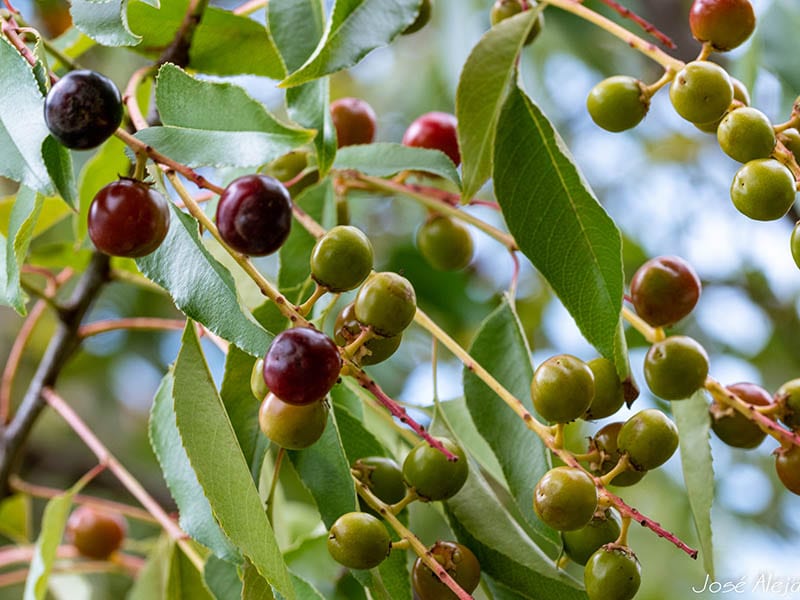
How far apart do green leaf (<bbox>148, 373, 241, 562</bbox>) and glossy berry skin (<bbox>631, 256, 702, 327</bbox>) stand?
39cm

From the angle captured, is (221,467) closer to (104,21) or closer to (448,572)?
(448,572)

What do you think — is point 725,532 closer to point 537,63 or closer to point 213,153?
point 537,63

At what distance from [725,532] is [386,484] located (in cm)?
212

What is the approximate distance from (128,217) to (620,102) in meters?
0.39

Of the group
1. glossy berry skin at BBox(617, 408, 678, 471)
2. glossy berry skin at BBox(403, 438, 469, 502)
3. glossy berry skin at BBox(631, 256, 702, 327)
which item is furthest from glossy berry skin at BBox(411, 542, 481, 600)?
glossy berry skin at BBox(631, 256, 702, 327)

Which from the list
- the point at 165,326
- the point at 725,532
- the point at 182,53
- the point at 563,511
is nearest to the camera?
the point at 563,511

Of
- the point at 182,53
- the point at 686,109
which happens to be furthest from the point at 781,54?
the point at 182,53

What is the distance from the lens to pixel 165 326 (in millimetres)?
1121

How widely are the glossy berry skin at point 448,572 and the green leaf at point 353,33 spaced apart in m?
0.36

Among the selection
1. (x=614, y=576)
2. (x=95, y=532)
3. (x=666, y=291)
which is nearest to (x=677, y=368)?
(x=666, y=291)

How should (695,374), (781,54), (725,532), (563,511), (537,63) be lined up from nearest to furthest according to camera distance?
1. (563,511)
2. (695,374)
3. (781,54)
4. (537,63)
5. (725,532)

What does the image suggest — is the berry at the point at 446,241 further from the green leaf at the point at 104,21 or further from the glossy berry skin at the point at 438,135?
the green leaf at the point at 104,21

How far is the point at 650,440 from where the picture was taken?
729 mm

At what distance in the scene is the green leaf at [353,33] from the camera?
0.73 metres
